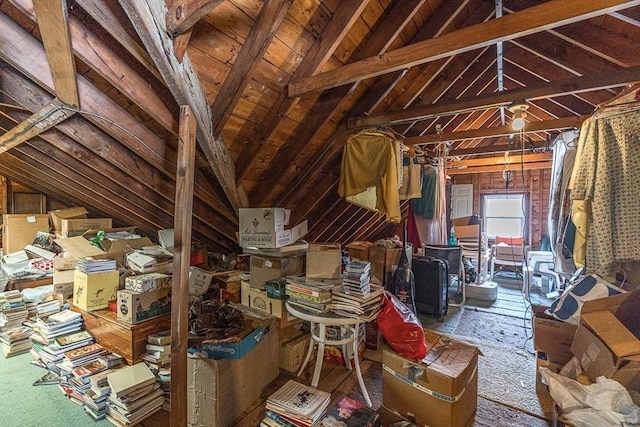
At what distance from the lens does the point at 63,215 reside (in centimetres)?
359

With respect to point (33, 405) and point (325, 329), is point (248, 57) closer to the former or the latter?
point (325, 329)

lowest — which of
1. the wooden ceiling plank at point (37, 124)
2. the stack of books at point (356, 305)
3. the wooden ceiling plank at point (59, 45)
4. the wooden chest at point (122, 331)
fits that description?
the wooden chest at point (122, 331)

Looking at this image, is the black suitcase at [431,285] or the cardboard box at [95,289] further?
the black suitcase at [431,285]

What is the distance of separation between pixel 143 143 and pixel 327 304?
5.77 ft

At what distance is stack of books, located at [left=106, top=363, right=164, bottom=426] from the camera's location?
1944 millimetres

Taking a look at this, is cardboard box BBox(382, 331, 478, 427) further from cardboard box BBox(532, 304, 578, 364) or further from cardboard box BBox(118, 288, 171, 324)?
cardboard box BBox(118, 288, 171, 324)

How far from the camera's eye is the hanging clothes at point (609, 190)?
64.8 inches

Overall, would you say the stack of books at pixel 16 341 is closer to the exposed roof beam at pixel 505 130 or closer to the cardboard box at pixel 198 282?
the cardboard box at pixel 198 282

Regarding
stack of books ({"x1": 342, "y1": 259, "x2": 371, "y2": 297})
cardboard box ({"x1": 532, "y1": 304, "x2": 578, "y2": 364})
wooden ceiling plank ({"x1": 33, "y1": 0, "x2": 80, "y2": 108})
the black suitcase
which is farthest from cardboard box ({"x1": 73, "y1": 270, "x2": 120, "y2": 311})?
cardboard box ({"x1": 532, "y1": 304, "x2": 578, "y2": 364})

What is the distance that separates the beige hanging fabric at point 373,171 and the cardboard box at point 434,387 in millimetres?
1146

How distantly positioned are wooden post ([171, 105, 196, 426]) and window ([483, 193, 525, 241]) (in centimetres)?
706

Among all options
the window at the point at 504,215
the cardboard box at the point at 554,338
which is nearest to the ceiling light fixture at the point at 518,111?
the cardboard box at the point at 554,338

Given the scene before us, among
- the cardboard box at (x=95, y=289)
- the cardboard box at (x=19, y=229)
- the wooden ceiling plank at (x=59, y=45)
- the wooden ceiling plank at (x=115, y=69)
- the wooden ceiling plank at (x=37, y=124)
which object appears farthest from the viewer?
the cardboard box at (x=19, y=229)

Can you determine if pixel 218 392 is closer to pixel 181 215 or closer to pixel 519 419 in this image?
pixel 181 215
